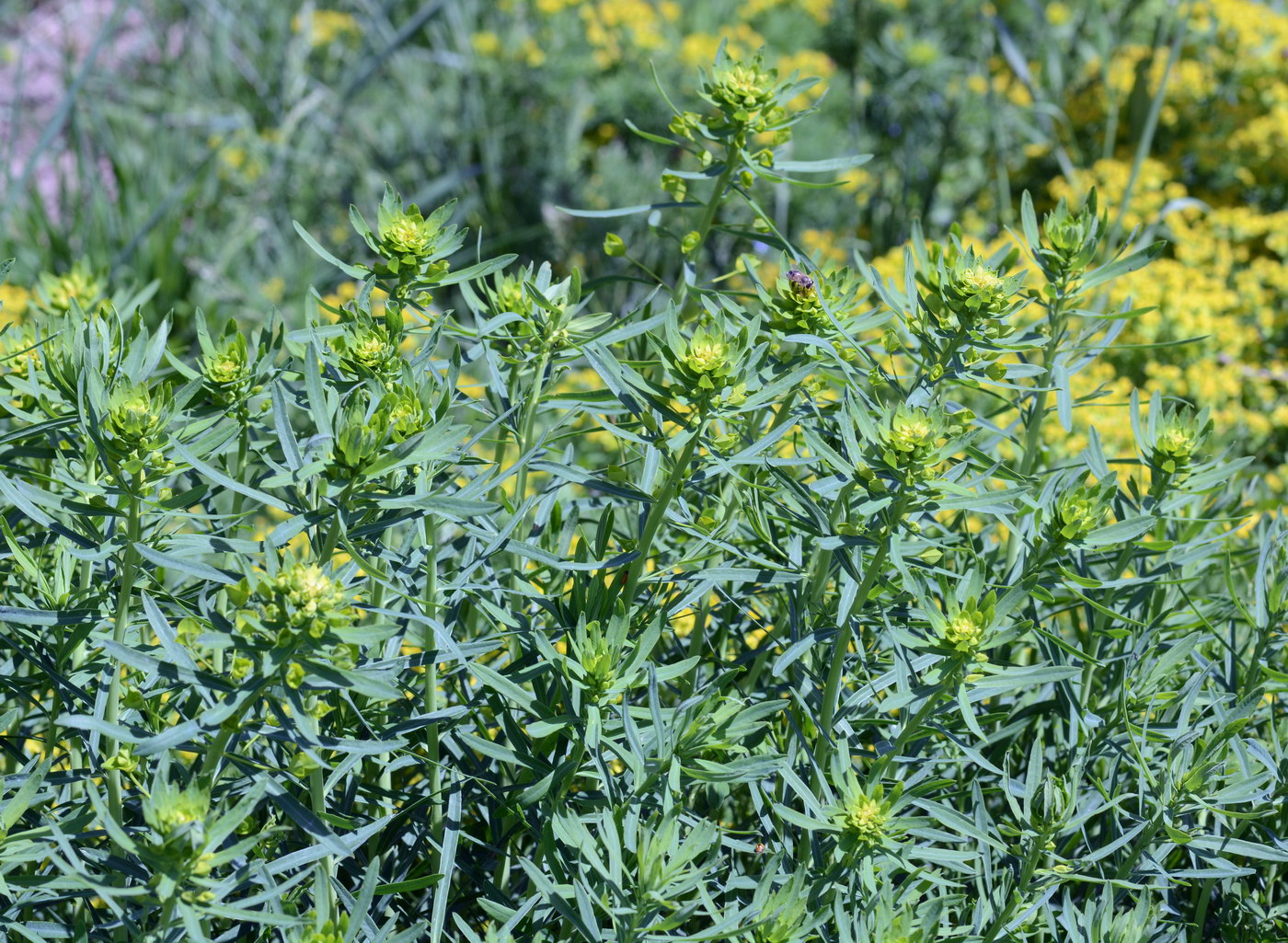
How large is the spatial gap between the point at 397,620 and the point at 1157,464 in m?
0.92

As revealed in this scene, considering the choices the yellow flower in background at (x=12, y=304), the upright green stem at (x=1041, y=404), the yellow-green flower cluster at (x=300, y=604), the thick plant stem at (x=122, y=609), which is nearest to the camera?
the yellow-green flower cluster at (x=300, y=604)

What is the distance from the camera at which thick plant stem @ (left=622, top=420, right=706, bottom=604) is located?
111 centimetres

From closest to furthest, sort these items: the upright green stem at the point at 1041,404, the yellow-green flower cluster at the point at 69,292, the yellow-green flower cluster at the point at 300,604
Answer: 1. the yellow-green flower cluster at the point at 300,604
2. the upright green stem at the point at 1041,404
3. the yellow-green flower cluster at the point at 69,292

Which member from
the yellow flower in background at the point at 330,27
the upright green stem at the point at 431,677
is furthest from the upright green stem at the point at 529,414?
the yellow flower in background at the point at 330,27

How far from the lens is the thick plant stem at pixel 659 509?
43.8 inches

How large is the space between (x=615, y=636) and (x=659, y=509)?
13 cm

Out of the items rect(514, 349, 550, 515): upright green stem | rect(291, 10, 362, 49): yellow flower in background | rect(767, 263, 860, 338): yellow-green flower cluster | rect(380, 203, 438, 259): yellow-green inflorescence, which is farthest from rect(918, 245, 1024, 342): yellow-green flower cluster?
rect(291, 10, 362, 49): yellow flower in background

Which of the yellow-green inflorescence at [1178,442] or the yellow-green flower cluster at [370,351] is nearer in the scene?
the yellow-green flower cluster at [370,351]

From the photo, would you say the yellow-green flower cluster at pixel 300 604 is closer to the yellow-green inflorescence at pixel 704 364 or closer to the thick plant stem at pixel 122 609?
the thick plant stem at pixel 122 609

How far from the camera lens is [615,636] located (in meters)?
1.13

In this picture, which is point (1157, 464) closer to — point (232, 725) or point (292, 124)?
point (232, 725)

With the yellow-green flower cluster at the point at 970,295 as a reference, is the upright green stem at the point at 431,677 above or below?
below

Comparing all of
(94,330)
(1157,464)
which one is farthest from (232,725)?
(1157,464)

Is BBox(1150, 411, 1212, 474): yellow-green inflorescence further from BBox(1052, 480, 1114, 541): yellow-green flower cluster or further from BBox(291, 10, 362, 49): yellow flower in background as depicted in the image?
BBox(291, 10, 362, 49): yellow flower in background
